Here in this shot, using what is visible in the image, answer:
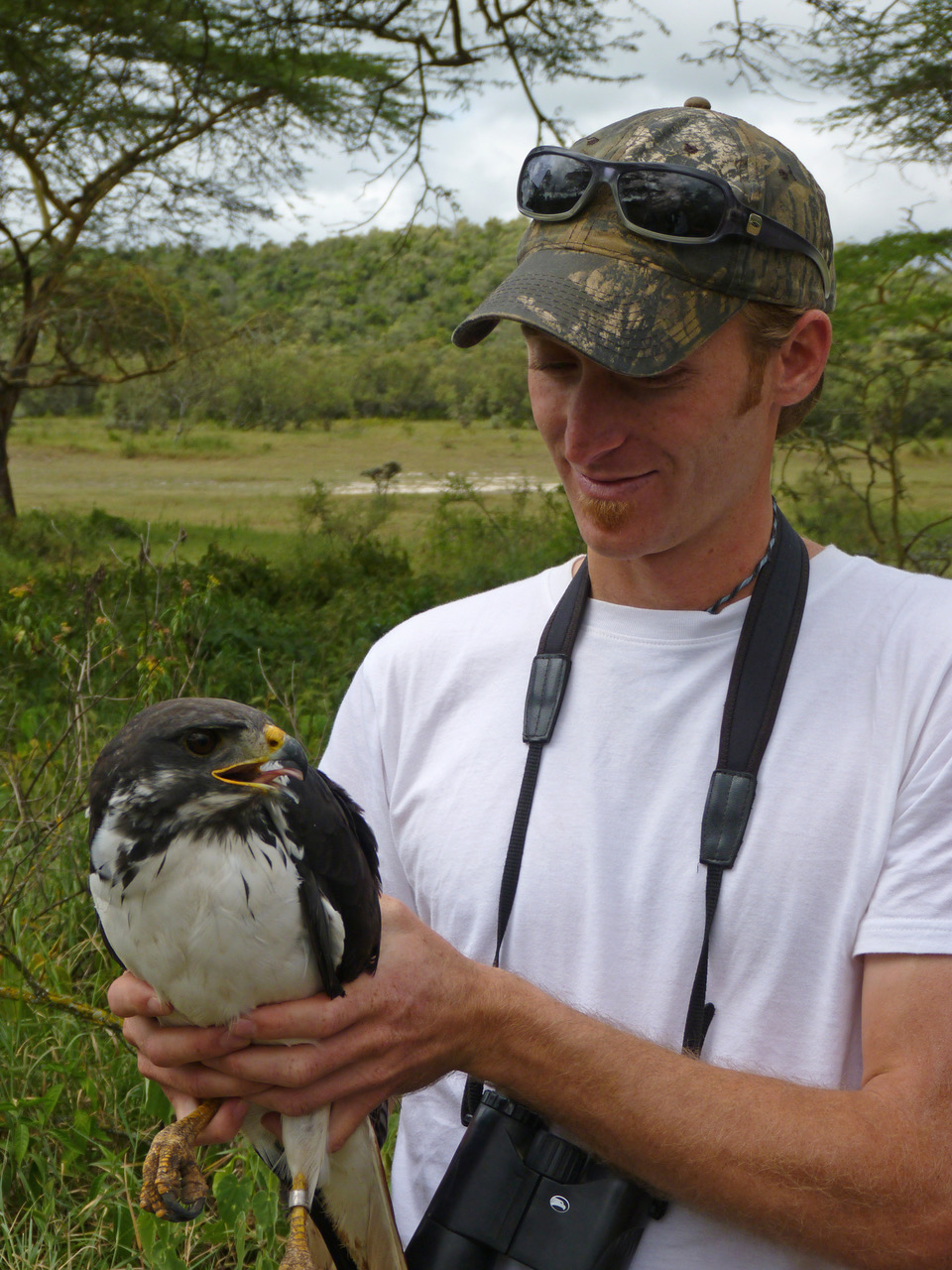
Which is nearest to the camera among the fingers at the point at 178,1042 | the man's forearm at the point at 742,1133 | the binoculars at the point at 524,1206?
the man's forearm at the point at 742,1133

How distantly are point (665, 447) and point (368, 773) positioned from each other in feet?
2.61

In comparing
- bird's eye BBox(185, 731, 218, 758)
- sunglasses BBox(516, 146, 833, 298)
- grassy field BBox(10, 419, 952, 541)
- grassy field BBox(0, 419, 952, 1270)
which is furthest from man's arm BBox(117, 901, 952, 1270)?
grassy field BBox(10, 419, 952, 541)

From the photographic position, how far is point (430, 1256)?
5.08ft

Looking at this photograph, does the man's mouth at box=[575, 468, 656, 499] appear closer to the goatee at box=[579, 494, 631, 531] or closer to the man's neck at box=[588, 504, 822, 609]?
the goatee at box=[579, 494, 631, 531]

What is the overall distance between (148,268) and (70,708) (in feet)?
23.9

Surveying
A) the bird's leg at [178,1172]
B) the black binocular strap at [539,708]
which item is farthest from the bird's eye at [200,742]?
the bird's leg at [178,1172]

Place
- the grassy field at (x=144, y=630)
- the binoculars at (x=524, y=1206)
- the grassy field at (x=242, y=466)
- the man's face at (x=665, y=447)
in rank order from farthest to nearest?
the grassy field at (x=242, y=466) → the grassy field at (x=144, y=630) → the man's face at (x=665, y=447) → the binoculars at (x=524, y=1206)

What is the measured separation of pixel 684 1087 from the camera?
1395mm

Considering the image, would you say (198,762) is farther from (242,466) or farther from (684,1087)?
(242,466)

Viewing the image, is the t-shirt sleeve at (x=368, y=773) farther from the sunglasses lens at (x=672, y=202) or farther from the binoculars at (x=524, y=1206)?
the sunglasses lens at (x=672, y=202)

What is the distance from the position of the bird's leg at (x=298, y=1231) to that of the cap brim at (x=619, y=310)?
1.43m

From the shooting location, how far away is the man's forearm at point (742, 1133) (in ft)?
4.35

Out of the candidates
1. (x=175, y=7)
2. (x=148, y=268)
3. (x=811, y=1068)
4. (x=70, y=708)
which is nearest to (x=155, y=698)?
(x=70, y=708)

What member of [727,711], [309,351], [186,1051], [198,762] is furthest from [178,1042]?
[309,351]
